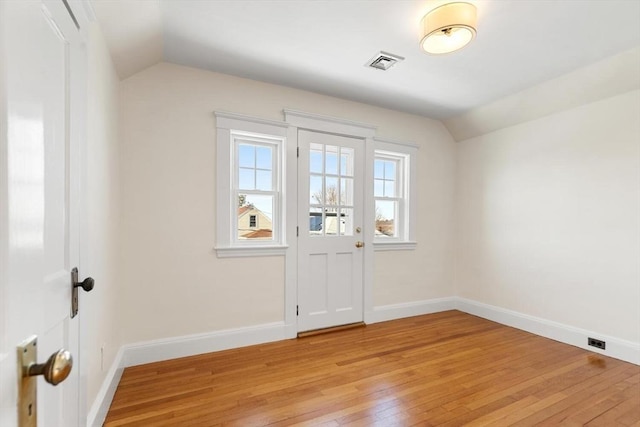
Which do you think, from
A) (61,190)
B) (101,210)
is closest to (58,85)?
(61,190)

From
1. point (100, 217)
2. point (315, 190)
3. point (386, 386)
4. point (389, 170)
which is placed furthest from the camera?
point (389, 170)

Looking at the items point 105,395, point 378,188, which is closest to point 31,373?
point 105,395

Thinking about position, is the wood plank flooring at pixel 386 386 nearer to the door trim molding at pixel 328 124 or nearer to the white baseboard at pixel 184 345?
the white baseboard at pixel 184 345

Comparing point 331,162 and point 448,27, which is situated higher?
point 448,27

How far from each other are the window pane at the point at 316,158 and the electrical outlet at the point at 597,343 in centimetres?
311

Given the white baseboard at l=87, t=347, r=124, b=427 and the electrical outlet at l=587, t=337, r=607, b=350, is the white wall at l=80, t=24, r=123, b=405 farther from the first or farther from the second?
the electrical outlet at l=587, t=337, r=607, b=350

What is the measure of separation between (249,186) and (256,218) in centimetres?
33

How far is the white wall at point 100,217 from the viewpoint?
1.56 metres

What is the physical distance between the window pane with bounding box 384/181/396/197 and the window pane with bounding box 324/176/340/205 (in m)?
0.78

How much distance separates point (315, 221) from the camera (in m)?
3.33

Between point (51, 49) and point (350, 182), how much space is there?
284 cm

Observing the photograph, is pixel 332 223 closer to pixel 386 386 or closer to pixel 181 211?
pixel 181 211

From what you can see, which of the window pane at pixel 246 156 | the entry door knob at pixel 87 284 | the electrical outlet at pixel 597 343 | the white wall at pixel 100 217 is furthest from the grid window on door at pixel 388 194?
the entry door knob at pixel 87 284

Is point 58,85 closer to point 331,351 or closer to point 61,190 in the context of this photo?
point 61,190
